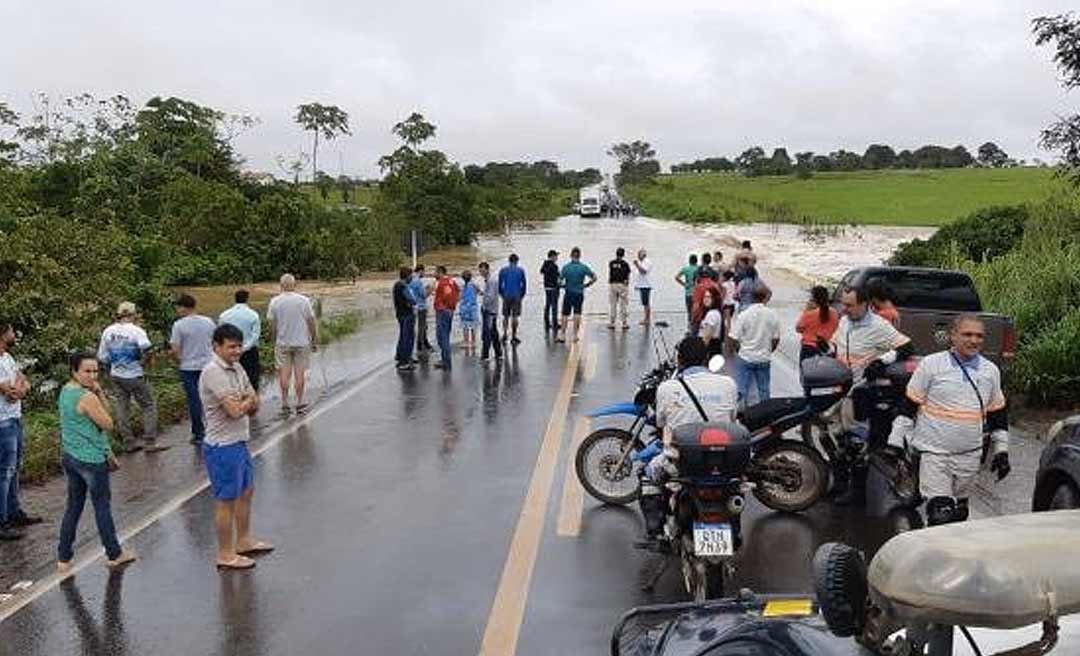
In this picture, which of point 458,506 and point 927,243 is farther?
point 927,243

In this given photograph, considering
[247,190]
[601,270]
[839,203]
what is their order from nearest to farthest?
[601,270]
[247,190]
[839,203]

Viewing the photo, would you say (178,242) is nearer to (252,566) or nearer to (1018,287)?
(1018,287)

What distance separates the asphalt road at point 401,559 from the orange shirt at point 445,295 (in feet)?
12.9

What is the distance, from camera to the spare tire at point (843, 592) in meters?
2.86

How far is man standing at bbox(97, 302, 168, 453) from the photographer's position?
10898mm

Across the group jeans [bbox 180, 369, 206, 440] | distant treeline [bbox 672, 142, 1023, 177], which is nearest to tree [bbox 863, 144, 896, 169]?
distant treeline [bbox 672, 142, 1023, 177]

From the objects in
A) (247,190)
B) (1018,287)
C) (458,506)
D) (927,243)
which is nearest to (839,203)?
(247,190)

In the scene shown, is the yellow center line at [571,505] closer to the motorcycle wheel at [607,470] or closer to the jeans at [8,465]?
the motorcycle wheel at [607,470]

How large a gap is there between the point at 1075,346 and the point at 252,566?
964cm

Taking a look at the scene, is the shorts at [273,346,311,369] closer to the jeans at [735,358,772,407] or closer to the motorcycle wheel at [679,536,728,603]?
the jeans at [735,358,772,407]

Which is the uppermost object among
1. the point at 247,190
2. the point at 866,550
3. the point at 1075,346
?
the point at 247,190

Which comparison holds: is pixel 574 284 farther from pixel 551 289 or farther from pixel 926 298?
pixel 926 298

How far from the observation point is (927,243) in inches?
1077

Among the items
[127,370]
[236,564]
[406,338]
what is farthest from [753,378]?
[406,338]
